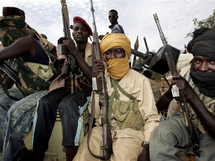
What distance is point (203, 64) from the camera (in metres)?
1.64

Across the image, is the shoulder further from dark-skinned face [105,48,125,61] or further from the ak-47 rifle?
the ak-47 rifle

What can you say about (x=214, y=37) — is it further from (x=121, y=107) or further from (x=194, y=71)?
(x=121, y=107)

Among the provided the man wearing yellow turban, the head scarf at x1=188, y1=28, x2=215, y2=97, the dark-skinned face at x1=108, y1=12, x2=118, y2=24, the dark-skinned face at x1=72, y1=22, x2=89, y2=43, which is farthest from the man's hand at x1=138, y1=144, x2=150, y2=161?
the dark-skinned face at x1=108, y1=12, x2=118, y2=24

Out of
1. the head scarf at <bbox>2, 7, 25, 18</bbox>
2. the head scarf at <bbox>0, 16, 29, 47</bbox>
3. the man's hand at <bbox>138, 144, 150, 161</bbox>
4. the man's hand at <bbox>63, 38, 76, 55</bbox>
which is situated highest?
the head scarf at <bbox>2, 7, 25, 18</bbox>

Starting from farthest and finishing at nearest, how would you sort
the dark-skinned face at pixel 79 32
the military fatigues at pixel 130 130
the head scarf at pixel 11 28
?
the dark-skinned face at pixel 79 32, the head scarf at pixel 11 28, the military fatigues at pixel 130 130

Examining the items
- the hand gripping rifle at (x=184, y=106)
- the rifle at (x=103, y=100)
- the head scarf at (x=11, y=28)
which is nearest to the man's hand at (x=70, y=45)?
the rifle at (x=103, y=100)

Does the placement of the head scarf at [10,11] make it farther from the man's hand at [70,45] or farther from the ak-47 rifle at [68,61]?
the man's hand at [70,45]

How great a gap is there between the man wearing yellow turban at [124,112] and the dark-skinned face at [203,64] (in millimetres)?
629

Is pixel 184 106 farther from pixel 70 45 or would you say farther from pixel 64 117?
pixel 70 45

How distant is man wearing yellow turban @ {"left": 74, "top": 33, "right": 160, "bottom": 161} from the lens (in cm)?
156

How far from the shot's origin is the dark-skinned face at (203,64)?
1.60 meters

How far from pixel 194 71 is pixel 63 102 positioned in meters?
1.73

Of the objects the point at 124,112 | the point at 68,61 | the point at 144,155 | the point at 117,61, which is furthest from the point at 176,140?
the point at 68,61

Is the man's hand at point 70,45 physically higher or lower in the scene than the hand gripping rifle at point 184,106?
higher
